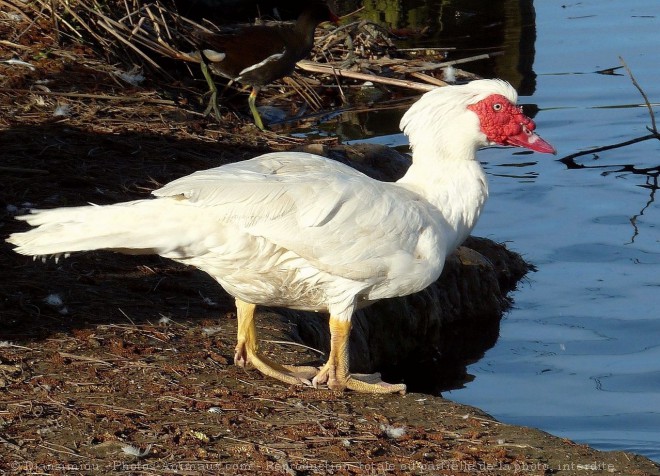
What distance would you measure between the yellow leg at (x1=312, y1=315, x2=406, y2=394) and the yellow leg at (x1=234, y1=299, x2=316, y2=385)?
0.10m

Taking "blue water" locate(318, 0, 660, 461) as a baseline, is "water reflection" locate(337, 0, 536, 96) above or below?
above

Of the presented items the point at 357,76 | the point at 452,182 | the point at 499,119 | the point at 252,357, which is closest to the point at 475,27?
the point at 357,76

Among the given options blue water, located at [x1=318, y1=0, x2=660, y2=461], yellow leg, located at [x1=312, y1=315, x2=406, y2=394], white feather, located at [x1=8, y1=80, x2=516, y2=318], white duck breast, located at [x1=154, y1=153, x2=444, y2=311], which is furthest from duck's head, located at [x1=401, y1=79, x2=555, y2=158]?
blue water, located at [x1=318, y1=0, x2=660, y2=461]

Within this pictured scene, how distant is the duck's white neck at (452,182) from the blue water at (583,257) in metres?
1.26

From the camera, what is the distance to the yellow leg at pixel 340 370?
4637 millimetres

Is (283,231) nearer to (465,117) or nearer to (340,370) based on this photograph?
(340,370)

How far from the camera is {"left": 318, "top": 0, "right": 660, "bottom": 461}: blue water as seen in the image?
569 centimetres

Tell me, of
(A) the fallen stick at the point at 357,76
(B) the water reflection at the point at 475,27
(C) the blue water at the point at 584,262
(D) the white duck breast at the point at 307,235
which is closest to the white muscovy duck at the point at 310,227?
(D) the white duck breast at the point at 307,235

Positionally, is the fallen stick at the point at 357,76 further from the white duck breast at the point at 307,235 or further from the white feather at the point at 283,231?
the white duck breast at the point at 307,235

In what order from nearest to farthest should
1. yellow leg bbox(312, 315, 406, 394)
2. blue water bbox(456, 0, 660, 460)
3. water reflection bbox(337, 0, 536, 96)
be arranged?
yellow leg bbox(312, 315, 406, 394) → blue water bbox(456, 0, 660, 460) → water reflection bbox(337, 0, 536, 96)

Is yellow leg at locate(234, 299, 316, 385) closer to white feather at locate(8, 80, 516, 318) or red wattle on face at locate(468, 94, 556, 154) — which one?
white feather at locate(8, 80, 516, 318)

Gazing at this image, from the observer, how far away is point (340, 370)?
4695 mm

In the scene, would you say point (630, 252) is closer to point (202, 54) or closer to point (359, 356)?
point (359, 356)

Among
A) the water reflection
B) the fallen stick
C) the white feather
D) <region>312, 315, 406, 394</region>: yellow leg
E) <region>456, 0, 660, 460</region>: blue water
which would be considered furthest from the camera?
the water reflection
